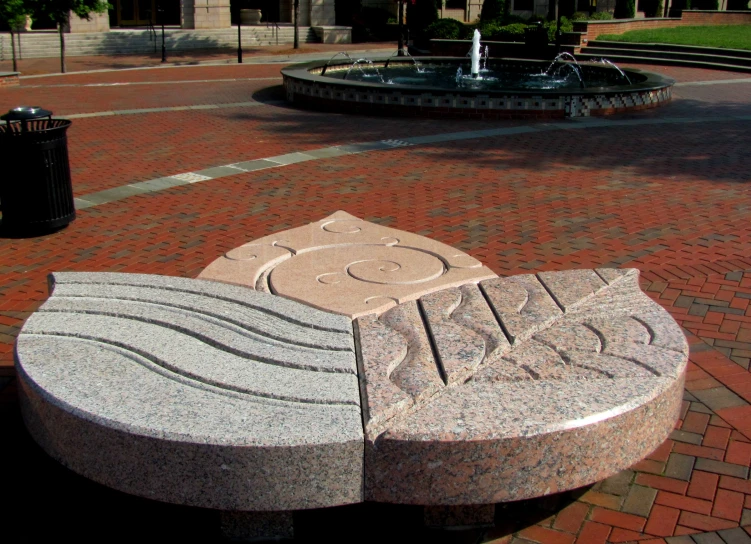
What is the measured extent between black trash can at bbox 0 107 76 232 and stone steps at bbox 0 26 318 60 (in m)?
23.7

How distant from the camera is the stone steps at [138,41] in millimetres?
29094

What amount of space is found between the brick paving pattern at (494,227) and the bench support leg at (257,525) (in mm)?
204

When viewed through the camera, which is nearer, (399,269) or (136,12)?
(399,269)

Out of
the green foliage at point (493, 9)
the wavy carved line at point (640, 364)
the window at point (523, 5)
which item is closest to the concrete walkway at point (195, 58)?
the green foliage at point (493, 9)

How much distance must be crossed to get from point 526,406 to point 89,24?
104 feet

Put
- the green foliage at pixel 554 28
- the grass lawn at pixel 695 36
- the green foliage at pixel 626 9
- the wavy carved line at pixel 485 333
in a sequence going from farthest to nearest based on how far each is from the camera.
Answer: the green foliage at pixel 626 9 → the green foliage at pixel 554 28 → the grass lawn at pixel 695 36 → the wavy carved line at pixel 485 333

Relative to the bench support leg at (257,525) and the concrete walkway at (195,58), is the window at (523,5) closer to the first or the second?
the concrete walkway at (195,58)

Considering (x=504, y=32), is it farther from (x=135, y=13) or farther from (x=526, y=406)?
(x=526, y=406)

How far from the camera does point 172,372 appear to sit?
12.1ft

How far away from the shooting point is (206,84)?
20188 millimetres

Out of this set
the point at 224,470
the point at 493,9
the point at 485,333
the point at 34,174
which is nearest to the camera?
the point at 224,470

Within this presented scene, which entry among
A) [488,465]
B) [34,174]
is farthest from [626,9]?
[488,465]

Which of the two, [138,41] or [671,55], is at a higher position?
[138,41]

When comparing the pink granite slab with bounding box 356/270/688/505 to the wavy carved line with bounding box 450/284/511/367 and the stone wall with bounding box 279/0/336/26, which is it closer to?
the wavy carved line with bounding box 450/284/511/367
